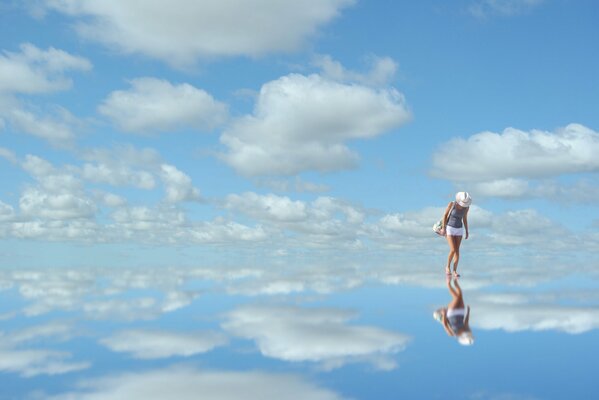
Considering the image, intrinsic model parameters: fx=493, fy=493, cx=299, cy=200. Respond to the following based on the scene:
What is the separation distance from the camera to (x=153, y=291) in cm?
1728

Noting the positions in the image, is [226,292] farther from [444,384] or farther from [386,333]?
[444,384]

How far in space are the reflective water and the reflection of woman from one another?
12 cm

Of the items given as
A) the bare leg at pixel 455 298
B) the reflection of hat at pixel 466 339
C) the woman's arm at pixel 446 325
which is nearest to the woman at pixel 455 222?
the bare leg at pixel 455 298

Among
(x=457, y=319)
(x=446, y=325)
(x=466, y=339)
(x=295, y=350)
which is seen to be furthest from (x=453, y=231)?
(x=295, y=350)

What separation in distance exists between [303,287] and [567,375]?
1316 centimetres

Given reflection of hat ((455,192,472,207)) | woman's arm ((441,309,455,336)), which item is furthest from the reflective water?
reflection of hat ((455,192,472,207))

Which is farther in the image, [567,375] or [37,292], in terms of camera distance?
[37,292]

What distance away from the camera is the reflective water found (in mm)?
5691

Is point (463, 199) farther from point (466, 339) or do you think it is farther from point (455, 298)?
point (466, 339)

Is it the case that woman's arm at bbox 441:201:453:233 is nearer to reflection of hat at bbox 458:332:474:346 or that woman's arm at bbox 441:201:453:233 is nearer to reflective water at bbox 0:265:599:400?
reflective water at bbox 0:265:599:400

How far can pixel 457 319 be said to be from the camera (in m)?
10.4

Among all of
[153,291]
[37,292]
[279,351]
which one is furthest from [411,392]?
[37,292]

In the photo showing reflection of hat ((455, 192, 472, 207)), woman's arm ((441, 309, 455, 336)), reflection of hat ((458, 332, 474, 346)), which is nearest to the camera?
reflection of hat ((458, 332, 474, 346))

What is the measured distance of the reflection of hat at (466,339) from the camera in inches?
312
